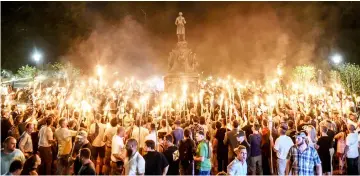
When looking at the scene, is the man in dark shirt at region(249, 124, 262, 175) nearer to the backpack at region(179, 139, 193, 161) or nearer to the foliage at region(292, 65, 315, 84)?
the backpack at region(179, 139, 193, 161)

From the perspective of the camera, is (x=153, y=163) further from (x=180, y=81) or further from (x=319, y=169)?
(x=180, y=81)

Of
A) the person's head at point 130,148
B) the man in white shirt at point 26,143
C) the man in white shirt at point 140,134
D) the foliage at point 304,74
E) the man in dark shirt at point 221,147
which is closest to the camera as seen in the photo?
the person's head at point 130,148

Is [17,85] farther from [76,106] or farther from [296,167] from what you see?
[296,167]

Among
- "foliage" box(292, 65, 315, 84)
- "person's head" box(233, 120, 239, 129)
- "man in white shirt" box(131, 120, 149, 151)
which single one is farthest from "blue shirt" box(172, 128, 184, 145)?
"foliage" box(292, 65, 315, 84)

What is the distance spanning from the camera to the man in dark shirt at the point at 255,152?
30.3 ft

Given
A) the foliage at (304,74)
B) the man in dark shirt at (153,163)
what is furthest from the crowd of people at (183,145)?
the foliage at (304,74)

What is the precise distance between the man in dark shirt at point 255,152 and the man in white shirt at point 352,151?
237 cm

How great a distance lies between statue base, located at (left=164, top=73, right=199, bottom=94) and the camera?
2570 centimetres

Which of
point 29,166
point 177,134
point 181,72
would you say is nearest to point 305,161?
point 177,134

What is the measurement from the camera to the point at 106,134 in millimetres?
9750

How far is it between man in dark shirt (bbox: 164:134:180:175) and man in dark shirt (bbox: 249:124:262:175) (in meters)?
2.39

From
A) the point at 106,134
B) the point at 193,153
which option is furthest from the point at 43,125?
the point at 193,153

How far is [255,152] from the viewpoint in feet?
30.5

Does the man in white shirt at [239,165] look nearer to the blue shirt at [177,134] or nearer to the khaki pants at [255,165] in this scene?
the khaki pants at [255,165]
